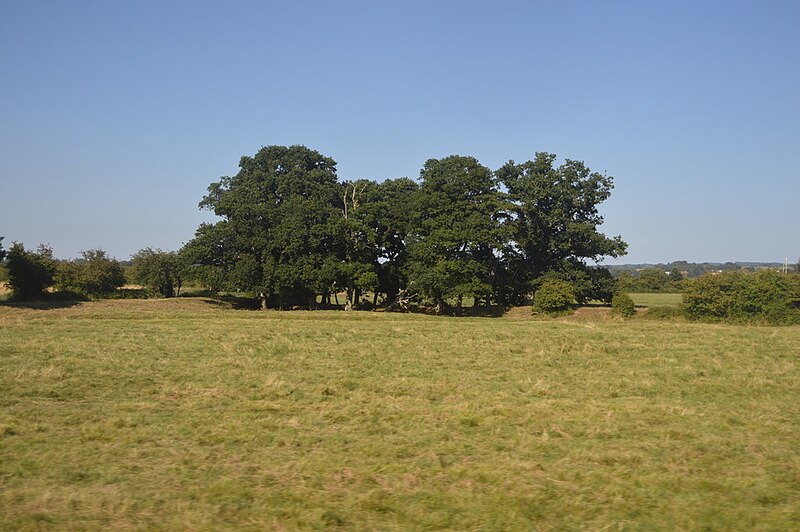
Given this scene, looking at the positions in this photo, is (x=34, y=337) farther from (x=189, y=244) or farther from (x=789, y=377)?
(x=189, y=244)

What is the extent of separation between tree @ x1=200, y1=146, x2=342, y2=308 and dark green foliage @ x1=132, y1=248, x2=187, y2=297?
960cm

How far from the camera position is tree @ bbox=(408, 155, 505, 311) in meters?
46.7

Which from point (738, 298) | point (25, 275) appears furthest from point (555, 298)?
point (25, 275)

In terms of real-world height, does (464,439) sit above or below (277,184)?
below

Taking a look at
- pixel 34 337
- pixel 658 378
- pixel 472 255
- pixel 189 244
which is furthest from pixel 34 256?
pixel 658 378

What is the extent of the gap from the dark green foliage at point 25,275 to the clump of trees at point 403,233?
12.5 metres

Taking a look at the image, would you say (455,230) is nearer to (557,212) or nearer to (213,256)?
(557,212)

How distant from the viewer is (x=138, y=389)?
471 inches

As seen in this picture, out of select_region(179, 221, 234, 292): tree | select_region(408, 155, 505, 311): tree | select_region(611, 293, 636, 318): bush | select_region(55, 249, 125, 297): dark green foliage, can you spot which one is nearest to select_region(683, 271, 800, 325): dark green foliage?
select_region(611, 293, 636, 318): bush

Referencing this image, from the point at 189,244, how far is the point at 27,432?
4194 centimetres

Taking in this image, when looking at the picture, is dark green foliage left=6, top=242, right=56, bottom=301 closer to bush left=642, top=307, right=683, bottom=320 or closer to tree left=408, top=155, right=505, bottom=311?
tree left=408, top=155, right=505, bottom=311

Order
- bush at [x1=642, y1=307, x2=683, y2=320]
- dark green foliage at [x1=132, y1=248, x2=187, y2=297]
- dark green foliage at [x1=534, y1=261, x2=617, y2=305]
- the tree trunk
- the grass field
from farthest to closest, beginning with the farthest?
1. dark green foliage at [x1=132, y1=248, x2=187, y2=297]
2. dark green foliage at [x1=534, y1=261, x2=617, y2=305]
3. the tree trunk
4. bush at [x1=642, y1=307, x2=683, y2=320]
5. the grass field

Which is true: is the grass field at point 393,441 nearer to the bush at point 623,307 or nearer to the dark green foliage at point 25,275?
the bush at point 623,307

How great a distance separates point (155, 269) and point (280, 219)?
17692 millimetres
